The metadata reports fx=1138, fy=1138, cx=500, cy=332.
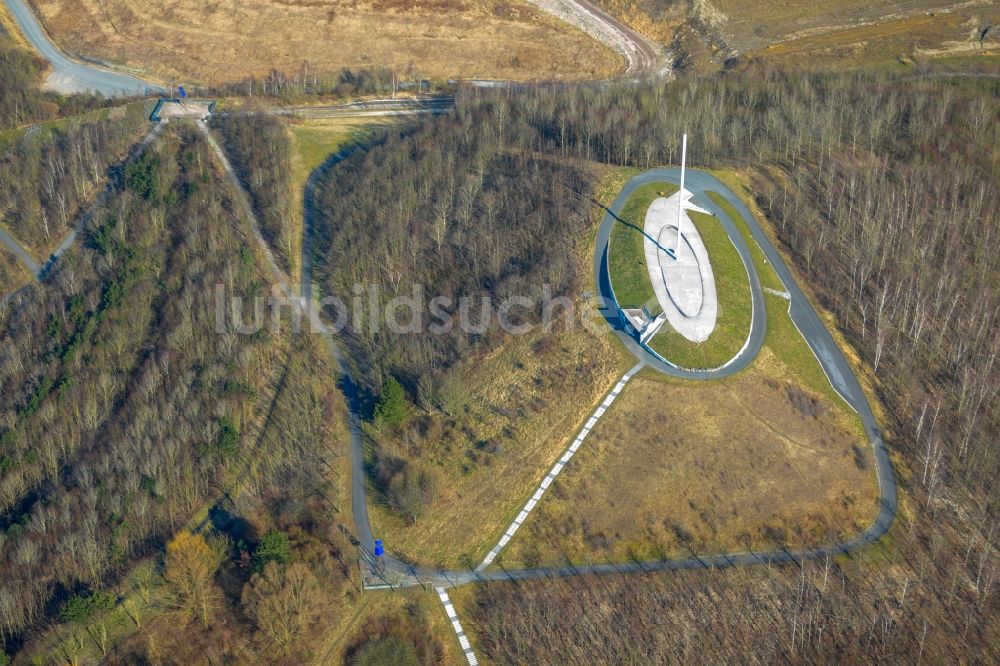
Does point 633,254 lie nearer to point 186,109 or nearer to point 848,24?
point 186,109

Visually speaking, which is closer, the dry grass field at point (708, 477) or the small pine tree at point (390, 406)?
the dry grass field at point (708, 477)

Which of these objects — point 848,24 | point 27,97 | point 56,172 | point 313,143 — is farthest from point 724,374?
point 27,97

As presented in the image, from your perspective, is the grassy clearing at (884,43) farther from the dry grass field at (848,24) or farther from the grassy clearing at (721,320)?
the grassy clearing at (721,320)

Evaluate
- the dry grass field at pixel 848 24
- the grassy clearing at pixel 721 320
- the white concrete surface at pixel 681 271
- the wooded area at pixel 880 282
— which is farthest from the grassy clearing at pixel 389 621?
the dry grass field at pixel 848 24

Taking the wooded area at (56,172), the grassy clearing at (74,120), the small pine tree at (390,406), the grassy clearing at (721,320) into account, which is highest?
the grassy clearing at (74,120)

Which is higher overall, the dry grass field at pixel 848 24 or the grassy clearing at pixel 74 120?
the dry grass field at pixel 848 24
